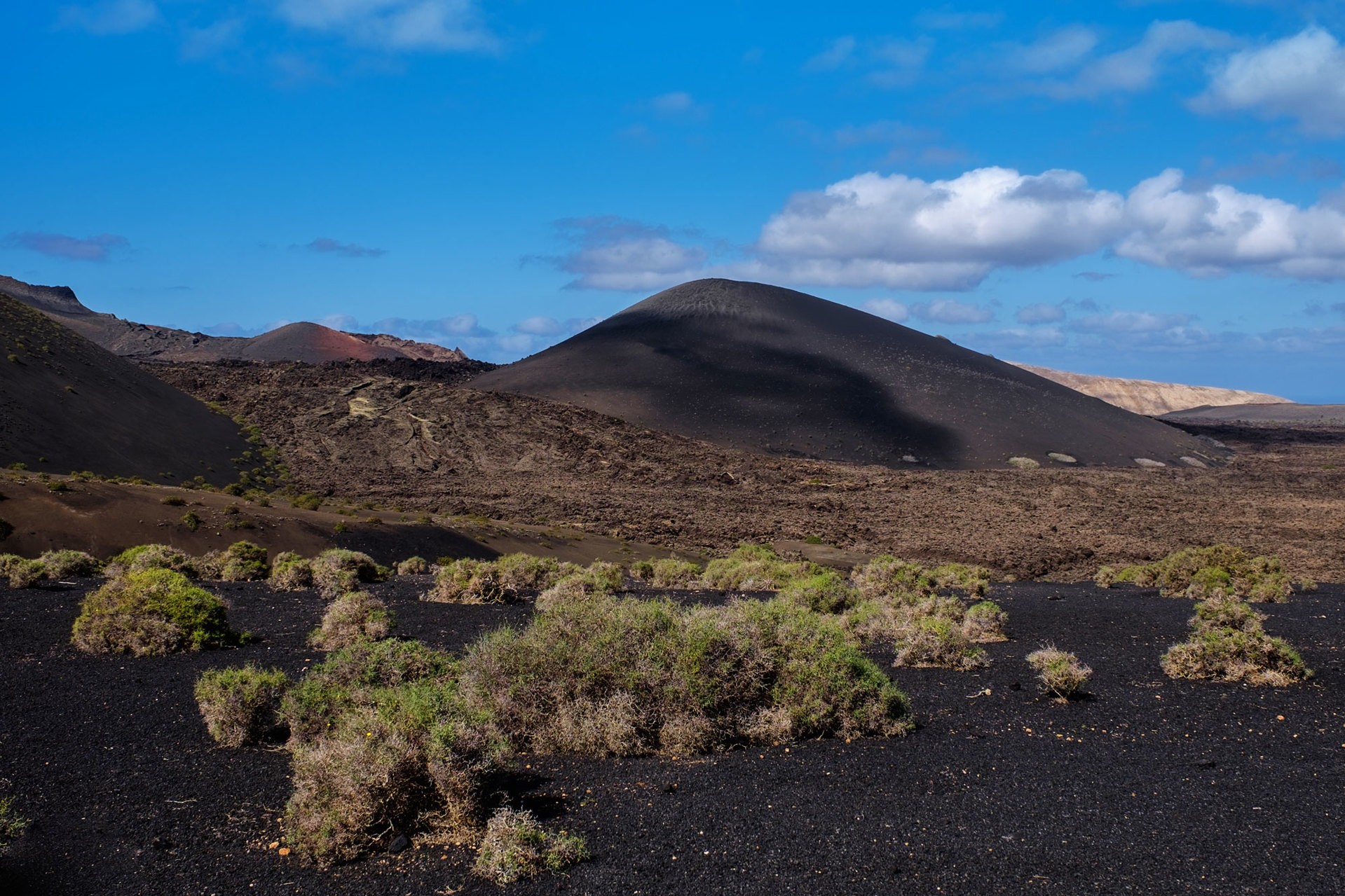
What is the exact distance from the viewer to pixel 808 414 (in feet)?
201

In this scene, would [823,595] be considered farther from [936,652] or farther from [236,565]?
[236,565]

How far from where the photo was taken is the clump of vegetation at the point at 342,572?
14.8m

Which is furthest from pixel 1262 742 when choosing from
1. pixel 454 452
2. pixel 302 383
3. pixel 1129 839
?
pixel 302 383

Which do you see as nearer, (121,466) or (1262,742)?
(1262,742)

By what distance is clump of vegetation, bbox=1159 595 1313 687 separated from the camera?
29.5 ft

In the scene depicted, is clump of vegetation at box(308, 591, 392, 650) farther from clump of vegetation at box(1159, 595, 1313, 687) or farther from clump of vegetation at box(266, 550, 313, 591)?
clump of vegetation at box(1159, 595, 1313, 687)

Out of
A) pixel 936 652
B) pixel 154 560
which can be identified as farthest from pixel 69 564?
pixel 936 652

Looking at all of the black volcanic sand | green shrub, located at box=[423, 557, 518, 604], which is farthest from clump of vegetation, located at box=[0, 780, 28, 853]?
green shrub, located at box=[423, 557, 518, 604]

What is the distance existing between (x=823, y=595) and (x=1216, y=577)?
24.1 ft

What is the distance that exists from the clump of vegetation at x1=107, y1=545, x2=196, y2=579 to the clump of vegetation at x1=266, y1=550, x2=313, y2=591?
129cm

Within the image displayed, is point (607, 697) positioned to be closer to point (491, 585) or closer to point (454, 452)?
point (491, 585)

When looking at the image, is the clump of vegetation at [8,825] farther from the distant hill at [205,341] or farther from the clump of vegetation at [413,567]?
the distant hill at [205,341]

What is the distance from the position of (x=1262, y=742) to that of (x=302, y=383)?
2300 inches

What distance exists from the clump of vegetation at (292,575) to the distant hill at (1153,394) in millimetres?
151250
